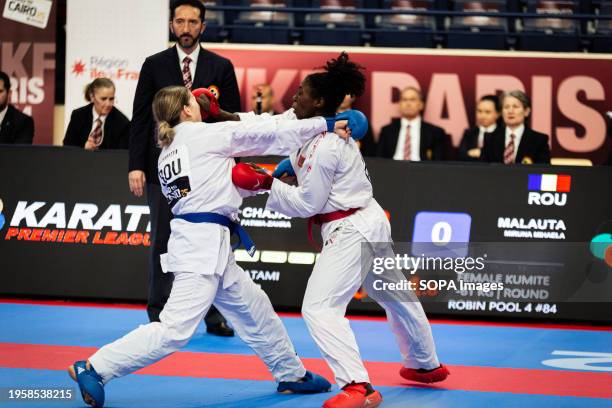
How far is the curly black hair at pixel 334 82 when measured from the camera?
513 centimetres

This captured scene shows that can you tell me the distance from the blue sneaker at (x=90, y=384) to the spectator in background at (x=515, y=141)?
5.02m

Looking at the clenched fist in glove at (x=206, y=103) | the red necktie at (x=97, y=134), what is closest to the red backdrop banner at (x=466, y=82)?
the red necktie at (x=97, y=134)

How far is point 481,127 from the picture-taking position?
33.2 feet

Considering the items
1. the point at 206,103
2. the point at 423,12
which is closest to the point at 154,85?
the point at 206,103

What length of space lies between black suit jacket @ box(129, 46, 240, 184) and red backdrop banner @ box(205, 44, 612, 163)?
4602 mm

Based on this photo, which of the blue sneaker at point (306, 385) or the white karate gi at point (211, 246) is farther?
the blue sneaker at point (306, 385)

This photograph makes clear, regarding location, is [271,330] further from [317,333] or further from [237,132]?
[237,132]

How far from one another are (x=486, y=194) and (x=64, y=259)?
378 cm

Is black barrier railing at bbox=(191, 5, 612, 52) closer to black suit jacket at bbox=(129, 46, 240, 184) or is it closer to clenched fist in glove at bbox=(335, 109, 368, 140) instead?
black suit jacket at bbox=(129, 46, 240, 184)

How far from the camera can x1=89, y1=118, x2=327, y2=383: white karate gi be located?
4785 millimetres

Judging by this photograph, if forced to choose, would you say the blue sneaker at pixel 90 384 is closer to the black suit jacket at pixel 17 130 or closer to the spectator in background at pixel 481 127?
the black suit jacket at pixel 17 130

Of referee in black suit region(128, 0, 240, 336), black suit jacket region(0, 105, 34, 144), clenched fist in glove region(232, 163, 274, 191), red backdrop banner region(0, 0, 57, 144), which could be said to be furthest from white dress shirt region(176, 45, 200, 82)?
red backdrop banner region(0, 0, 57, 144)

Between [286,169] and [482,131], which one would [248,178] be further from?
[482,131]
